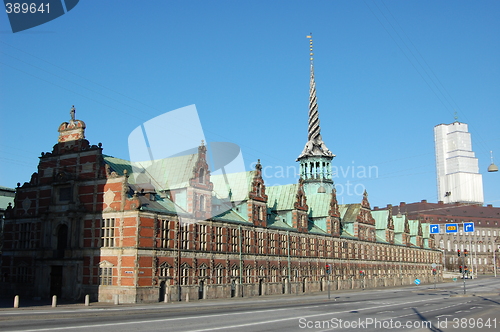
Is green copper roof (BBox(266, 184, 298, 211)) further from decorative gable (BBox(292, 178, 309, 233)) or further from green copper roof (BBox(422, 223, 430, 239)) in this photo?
green copper roof (BBox(422, 223, 430, 239))

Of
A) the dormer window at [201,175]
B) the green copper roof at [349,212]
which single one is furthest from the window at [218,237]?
the green copper roof at [349,212]

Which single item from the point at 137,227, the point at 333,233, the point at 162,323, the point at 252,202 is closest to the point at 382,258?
the point at 333,233

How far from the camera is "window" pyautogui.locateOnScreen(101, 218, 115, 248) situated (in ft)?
182

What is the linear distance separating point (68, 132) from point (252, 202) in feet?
83.9

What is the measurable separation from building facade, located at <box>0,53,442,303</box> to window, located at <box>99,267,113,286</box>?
Answer: 0.10m

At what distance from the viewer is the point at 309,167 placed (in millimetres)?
109625

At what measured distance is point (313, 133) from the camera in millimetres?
113062

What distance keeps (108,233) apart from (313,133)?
6543 cm

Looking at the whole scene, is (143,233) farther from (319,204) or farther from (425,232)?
(425,232)

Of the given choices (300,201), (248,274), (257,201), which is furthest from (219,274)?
(300,201)

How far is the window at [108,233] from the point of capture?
5541 centimetres

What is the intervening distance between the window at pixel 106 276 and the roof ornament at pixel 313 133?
61.6 meters

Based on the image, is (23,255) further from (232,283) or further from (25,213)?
(232,283)

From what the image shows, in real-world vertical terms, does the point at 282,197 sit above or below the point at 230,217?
above
